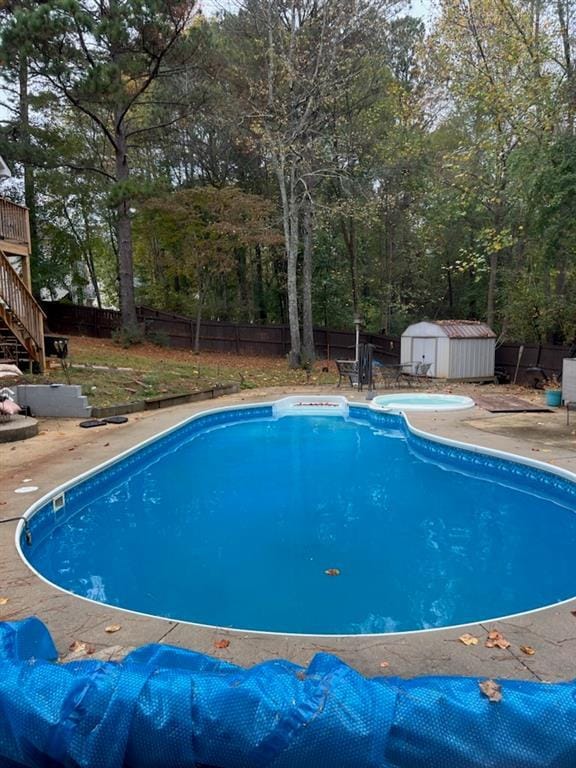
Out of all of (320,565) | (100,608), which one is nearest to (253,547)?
(320,565)

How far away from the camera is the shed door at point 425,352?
1462cm

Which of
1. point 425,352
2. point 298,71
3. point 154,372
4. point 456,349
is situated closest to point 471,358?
point 456,349

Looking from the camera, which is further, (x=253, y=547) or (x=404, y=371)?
(x=404, y=371)

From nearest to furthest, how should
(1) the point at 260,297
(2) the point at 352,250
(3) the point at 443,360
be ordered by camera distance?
(3) the point at 443,360 → (2) the point at 352,250 → (1) the point at 260,297

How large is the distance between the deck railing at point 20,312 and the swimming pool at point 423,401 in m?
6.92

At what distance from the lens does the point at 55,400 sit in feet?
29.3

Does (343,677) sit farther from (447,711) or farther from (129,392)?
(129,392)

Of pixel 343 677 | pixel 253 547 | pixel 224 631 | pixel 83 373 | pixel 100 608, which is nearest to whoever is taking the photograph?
pixel 343 677

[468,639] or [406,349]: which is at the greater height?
[406,349]

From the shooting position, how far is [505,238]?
11.5 m

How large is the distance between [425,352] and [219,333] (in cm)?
829

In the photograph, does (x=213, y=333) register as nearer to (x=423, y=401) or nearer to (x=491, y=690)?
(x=423, y=401)

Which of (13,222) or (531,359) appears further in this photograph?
(531,359)

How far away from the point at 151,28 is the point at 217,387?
32.4ft
